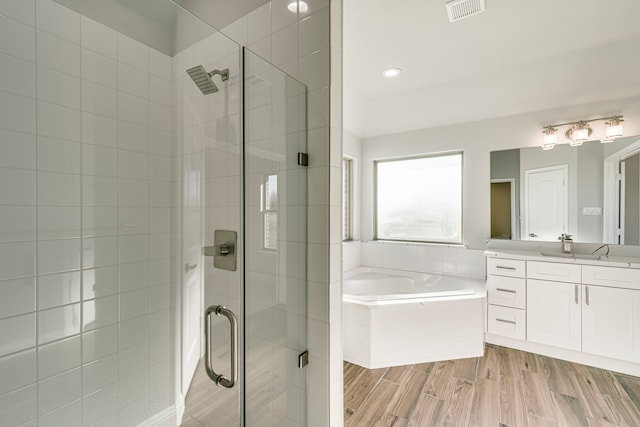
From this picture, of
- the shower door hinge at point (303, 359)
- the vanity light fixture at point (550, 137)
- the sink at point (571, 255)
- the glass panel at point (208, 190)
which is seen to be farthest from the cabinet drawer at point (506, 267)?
the glass panel at point (208, 190)

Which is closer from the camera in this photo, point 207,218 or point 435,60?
point 207,218

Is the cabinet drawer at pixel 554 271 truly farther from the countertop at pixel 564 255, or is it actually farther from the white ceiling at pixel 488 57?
the white ceiling at pixel 488 57

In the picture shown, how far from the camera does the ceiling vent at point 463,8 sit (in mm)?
1846

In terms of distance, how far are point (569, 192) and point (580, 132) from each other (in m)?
0.58

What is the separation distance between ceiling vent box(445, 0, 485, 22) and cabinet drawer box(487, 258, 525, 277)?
2156 millimetres

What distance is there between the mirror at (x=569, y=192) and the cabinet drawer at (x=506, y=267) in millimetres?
448

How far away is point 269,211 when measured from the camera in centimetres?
124

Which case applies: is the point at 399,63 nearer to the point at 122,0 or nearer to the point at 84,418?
the point at 122,0

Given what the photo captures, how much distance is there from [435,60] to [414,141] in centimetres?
114

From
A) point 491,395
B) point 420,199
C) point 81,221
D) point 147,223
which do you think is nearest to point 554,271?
point 491,395

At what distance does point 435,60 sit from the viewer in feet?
8.48

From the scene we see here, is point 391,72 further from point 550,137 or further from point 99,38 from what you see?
point 99,38

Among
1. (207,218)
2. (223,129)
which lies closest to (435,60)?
(223,129)

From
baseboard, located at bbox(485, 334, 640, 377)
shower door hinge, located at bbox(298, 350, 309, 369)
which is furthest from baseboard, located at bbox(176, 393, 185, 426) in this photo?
baseboard, located at bbox(485, 334, 640, 377)
